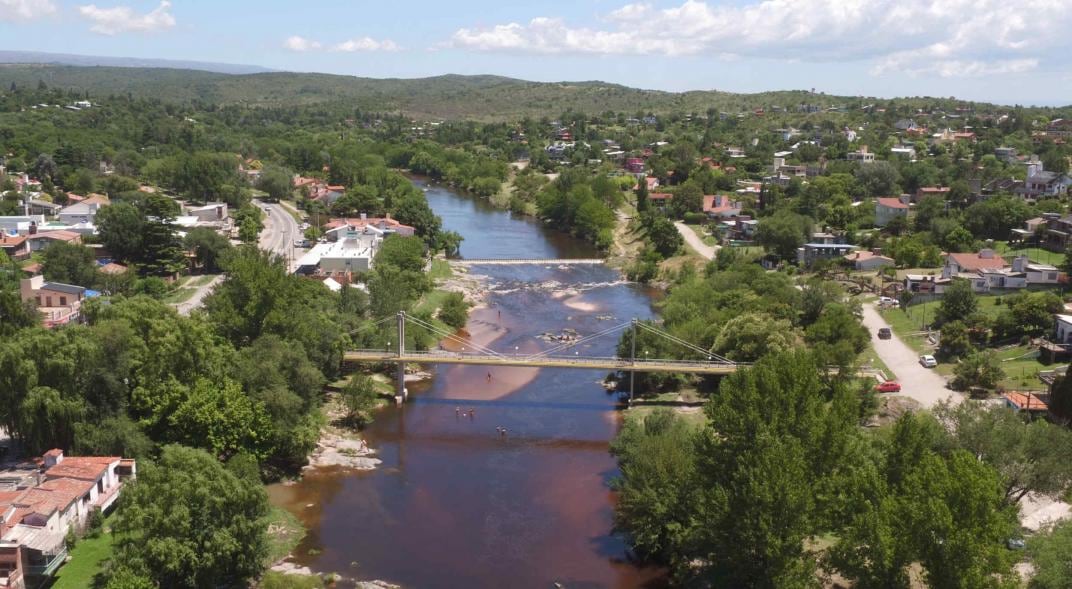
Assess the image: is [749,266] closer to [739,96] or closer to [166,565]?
[166,565]

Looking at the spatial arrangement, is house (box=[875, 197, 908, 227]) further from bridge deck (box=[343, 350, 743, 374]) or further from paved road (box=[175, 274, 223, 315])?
paved road (box=[175, 274, 223, 315])

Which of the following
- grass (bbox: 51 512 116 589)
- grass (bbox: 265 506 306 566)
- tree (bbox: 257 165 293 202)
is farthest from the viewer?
tree (bbox: 257 165 293 202)

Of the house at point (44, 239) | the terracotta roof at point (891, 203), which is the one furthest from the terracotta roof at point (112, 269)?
the terracotta roof at point (891, 203)

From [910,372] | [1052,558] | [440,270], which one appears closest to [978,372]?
[910,372]

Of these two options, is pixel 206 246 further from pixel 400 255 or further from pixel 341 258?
pixel 400 255

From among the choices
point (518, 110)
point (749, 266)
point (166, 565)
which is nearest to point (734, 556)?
point (166, 565)

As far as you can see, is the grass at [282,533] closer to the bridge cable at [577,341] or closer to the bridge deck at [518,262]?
the bridge cable at [577,341]

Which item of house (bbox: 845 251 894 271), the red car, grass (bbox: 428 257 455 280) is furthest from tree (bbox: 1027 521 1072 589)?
grass (bbox: 428 257 455 280)
